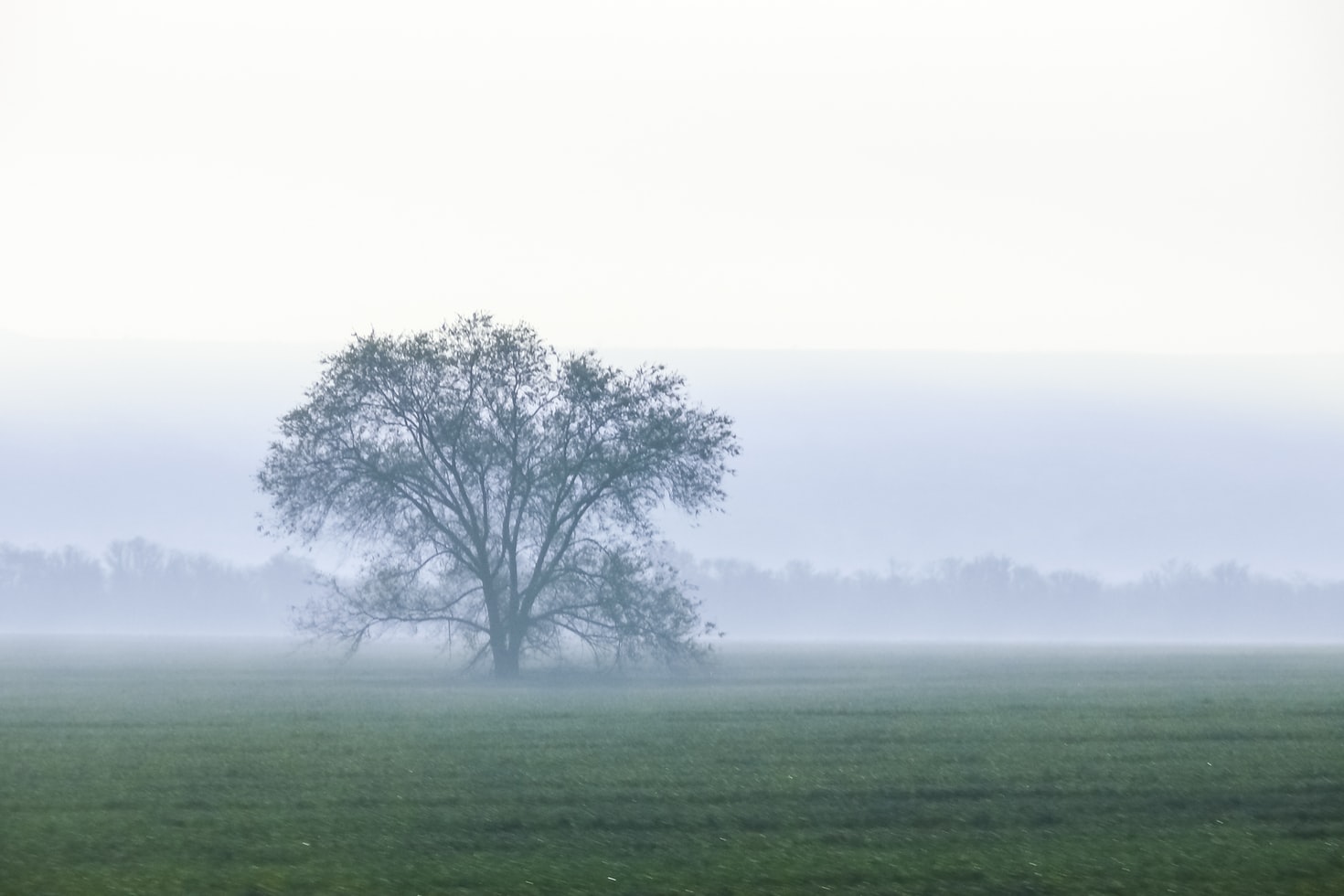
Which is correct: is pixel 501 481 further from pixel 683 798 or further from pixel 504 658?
pixel 683 798

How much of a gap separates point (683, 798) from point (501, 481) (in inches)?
1701

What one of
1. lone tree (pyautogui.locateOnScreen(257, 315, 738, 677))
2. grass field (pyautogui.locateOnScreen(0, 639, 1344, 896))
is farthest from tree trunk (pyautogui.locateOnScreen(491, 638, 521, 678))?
grass field (pyautogui.locateOnScreen(0, 639, 1344, 896))

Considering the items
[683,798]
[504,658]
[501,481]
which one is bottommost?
[683,798]

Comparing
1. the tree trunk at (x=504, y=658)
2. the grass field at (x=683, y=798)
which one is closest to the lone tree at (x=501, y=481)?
the tree trunk at (x=504, y=658)

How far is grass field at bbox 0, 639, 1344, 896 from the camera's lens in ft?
55.6

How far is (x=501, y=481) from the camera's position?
64.5m

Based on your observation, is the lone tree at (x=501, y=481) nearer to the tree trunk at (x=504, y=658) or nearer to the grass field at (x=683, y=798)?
the tree trunk at (x=504, y=658)

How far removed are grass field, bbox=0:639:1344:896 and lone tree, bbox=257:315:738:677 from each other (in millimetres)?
19753

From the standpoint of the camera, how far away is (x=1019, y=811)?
68.2 feet

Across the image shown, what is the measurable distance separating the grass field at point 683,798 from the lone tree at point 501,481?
19.8 meters

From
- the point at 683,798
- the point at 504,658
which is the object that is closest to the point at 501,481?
the point at 504,658

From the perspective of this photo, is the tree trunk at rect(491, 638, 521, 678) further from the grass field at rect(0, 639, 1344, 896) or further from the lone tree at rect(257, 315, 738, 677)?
the grass field at rect(0, 639, 1344, 896)

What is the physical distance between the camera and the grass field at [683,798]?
667 inches

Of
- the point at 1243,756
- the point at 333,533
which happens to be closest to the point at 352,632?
the point at 333,533
